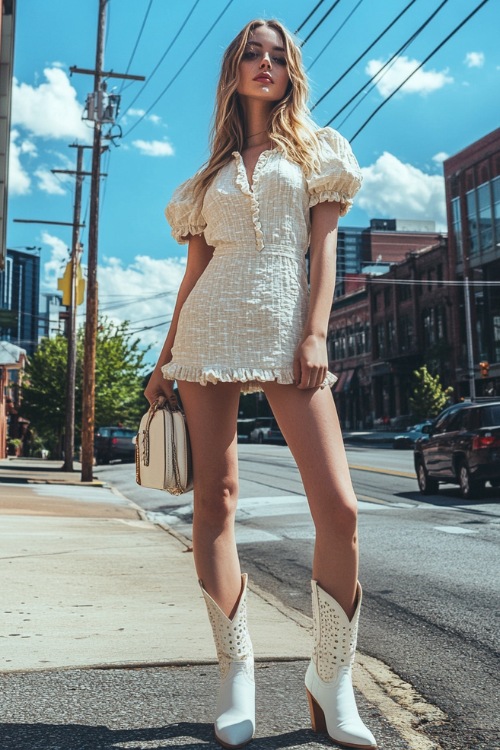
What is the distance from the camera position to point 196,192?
2.95 meters

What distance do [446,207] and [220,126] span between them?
173ft

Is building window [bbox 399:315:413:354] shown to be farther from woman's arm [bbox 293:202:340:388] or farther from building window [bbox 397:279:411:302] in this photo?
woman's arm [bbox 293:202:340:388]

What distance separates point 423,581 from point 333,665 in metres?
3.38

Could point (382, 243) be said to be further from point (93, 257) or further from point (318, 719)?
point (318, 719)

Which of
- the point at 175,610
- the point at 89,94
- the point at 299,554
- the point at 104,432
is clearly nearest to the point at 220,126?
A: the point at 175,610

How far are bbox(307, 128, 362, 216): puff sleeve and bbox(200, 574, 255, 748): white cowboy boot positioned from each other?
1216mm

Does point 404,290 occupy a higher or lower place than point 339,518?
higher

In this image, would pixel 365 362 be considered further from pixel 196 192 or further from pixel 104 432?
pixel 196 192

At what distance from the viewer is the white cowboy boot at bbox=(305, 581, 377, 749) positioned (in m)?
2.41

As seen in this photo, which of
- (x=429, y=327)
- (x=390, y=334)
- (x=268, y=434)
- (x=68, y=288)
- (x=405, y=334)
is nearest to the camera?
(x=68, y=288)

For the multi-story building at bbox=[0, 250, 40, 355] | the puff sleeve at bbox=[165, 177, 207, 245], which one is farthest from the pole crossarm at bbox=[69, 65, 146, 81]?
the multi-story building at bbox=[0, 250, 40, 355]

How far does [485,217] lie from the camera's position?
4884 cm

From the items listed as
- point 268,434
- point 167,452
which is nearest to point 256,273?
point 167,452

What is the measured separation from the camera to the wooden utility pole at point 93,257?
2031 centimetres
